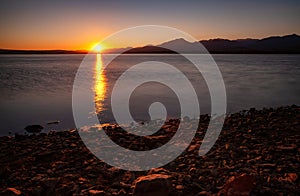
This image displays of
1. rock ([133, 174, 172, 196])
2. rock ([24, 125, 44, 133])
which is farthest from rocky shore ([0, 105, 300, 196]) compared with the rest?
rock ([24, 125, 44, 133])

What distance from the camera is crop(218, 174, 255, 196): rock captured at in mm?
4650

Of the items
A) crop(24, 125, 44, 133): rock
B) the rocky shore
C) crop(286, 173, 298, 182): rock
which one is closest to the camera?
the rocky shore

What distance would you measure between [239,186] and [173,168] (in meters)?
1.98

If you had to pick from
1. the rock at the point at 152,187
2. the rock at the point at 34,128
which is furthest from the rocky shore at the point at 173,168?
the rock at the point at 34,128

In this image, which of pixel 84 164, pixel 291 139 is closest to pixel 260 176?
pixel 291 139

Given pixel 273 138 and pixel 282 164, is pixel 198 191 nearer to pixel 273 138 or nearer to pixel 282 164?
pixel 282 164

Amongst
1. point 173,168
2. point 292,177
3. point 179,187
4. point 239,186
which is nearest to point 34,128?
point 173,168

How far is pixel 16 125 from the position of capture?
533 inches

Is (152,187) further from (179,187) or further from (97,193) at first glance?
(97,193)

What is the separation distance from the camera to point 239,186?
187 inches

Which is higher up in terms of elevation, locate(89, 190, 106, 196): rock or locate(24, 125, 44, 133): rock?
locate(89, 190, 106, 196): rock

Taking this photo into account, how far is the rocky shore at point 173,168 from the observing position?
4965 millimetres

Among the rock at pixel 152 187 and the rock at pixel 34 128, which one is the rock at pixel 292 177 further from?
the rock at pixel 34 128

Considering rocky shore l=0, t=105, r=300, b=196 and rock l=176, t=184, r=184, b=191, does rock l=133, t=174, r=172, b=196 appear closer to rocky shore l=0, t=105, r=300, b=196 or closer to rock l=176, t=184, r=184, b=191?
rocky shore l=0, t=105, r=300, b=196
